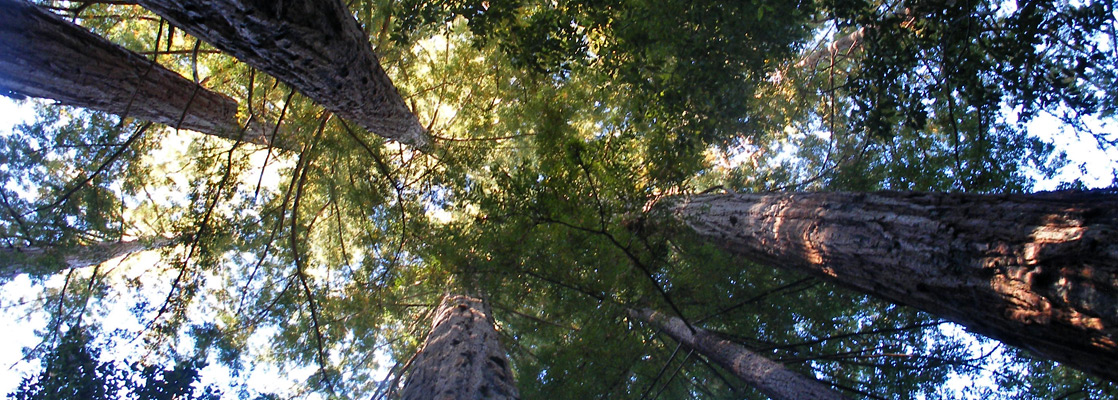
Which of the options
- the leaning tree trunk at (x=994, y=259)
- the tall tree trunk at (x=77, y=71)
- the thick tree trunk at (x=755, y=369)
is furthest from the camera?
the thick tree trunk at (x=755, y=369)

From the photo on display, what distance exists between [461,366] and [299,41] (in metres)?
2.39

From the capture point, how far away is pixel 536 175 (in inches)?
134

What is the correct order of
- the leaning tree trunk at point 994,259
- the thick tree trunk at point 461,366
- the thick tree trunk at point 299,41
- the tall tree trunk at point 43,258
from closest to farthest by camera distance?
the leaning tree trunk at point 994,259, the thick tree trunk at point 299,41, the thick tree trunk at point 461,366, the tall tree trunk at point 43,258

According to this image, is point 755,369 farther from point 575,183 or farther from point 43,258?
point 43,258

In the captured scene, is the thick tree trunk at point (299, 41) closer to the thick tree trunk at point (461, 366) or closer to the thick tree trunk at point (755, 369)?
the thick tree trunk at point (461, 366)

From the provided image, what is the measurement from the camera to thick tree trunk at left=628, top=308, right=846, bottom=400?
157 inches

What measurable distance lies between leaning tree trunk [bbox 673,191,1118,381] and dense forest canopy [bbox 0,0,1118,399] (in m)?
0.14

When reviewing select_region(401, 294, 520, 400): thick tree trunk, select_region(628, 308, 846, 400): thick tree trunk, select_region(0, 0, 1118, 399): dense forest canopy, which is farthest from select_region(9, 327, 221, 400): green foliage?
select_region(628, 308, 846, 400): thick tree trunk

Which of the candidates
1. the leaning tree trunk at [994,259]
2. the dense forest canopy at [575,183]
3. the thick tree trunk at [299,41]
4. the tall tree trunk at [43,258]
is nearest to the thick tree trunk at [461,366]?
the dense forest canopy at [575,183]

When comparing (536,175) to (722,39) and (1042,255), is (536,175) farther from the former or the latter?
(1042,255)

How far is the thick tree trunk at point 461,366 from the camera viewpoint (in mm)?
3225

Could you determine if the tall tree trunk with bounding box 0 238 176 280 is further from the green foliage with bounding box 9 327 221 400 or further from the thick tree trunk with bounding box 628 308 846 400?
the thick tree trunk with bounding box 628 308 846 400

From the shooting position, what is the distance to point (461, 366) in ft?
12.1

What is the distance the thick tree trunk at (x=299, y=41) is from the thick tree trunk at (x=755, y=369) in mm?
2988
